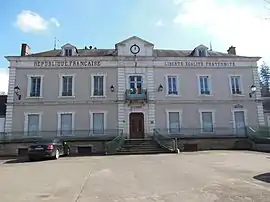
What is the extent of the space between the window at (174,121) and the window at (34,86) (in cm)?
1159

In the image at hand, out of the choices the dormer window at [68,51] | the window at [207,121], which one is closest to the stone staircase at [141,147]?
the window at [207,121]

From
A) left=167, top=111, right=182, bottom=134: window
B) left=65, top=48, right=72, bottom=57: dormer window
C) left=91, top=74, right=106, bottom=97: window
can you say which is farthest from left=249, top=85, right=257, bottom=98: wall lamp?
left=65, top=48, right=72, bottom=57: dormer window

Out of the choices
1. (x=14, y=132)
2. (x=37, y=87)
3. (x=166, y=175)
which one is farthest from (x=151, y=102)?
(x=166, y=175)

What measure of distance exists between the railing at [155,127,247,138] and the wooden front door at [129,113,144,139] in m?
1.42

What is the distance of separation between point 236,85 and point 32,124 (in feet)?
61.6

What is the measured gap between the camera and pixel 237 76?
2631cm

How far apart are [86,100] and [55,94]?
110 inches

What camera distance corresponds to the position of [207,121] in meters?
25.2

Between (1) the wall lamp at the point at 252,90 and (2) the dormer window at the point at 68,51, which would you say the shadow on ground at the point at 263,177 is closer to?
(1) the wall lamp at the point at 252,90

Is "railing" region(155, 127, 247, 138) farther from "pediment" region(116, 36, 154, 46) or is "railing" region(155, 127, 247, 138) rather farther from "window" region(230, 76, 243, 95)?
"pediment" region(116, 36, 154, 46)

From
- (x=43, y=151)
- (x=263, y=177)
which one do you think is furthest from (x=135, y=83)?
(x=263, y=177)

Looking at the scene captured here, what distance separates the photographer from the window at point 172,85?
1001 inches

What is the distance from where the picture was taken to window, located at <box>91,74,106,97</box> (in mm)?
24953

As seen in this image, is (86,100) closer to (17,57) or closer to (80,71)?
(80,71)
